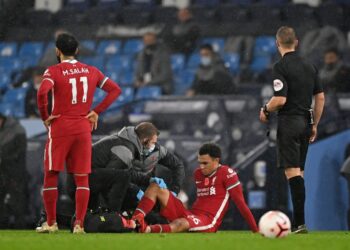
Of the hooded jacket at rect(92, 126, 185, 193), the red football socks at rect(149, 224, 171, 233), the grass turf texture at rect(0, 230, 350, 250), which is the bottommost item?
the red football socks at rect(149, 224, 171, 233)

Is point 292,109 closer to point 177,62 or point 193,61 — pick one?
point 193,61

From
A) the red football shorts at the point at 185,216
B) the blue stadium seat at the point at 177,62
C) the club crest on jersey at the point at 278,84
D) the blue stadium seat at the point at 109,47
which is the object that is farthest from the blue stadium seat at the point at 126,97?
the club crest on jersey at the point at 278,84

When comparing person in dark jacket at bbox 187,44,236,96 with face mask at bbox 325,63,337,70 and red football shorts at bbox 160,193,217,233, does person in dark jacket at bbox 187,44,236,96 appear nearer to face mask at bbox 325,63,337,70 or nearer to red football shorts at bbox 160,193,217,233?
face mask at bbox 325,63,337,70

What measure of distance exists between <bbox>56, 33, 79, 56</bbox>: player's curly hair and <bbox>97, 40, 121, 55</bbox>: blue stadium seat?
21.2 ft

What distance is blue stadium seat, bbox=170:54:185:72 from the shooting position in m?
13.4

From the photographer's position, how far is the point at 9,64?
546 inches

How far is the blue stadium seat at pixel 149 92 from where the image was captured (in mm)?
12766

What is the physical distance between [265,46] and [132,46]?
6.44 ft

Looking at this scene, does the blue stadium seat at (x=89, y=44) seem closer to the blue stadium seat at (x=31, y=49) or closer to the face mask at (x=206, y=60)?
the blue stadium seat at (x=31, y=49)

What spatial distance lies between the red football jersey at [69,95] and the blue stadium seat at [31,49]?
6592mm

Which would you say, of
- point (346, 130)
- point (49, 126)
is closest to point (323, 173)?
point (346, 130)

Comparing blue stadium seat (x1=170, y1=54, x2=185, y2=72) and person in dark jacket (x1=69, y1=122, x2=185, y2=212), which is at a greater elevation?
blue stadium seat (x1=170, y1=54, x2=185, y2=72)

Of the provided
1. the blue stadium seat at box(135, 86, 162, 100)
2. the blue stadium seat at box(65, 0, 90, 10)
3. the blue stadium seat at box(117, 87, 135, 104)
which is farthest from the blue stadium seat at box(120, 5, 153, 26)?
the blue stadium seat at box(135, 86, 162, 100)

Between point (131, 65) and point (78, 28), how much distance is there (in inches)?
39.4
